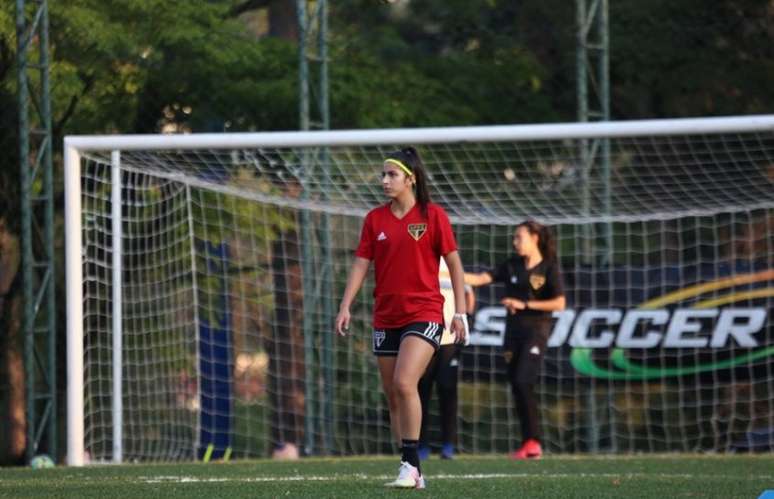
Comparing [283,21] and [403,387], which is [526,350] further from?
[283,21]

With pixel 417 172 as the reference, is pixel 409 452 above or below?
below

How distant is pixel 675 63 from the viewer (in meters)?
19.8

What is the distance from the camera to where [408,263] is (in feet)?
26.4

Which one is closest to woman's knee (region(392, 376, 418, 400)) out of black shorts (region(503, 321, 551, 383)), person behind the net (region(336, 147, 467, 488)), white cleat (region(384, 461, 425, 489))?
person behind the net (region(336, 147, 467, 488))

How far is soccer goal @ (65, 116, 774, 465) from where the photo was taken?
15.7 metres

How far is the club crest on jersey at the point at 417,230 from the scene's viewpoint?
8.09 meters

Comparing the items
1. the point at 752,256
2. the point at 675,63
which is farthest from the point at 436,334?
the point at 675,63

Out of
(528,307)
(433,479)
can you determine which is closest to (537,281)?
(528,307)

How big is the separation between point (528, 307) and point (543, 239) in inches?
23.3

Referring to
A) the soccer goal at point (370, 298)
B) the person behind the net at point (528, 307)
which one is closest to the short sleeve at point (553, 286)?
the person behind the net at point (528, 307)

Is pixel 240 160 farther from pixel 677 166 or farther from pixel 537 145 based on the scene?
pixel 677 166

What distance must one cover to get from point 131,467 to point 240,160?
19.1ft

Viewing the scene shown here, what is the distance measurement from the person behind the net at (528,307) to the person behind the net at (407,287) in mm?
4113

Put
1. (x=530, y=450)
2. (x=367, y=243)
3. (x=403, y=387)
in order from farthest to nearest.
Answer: (x=530, y=450) < (x=367, y=243) < (x=403, y=387)
